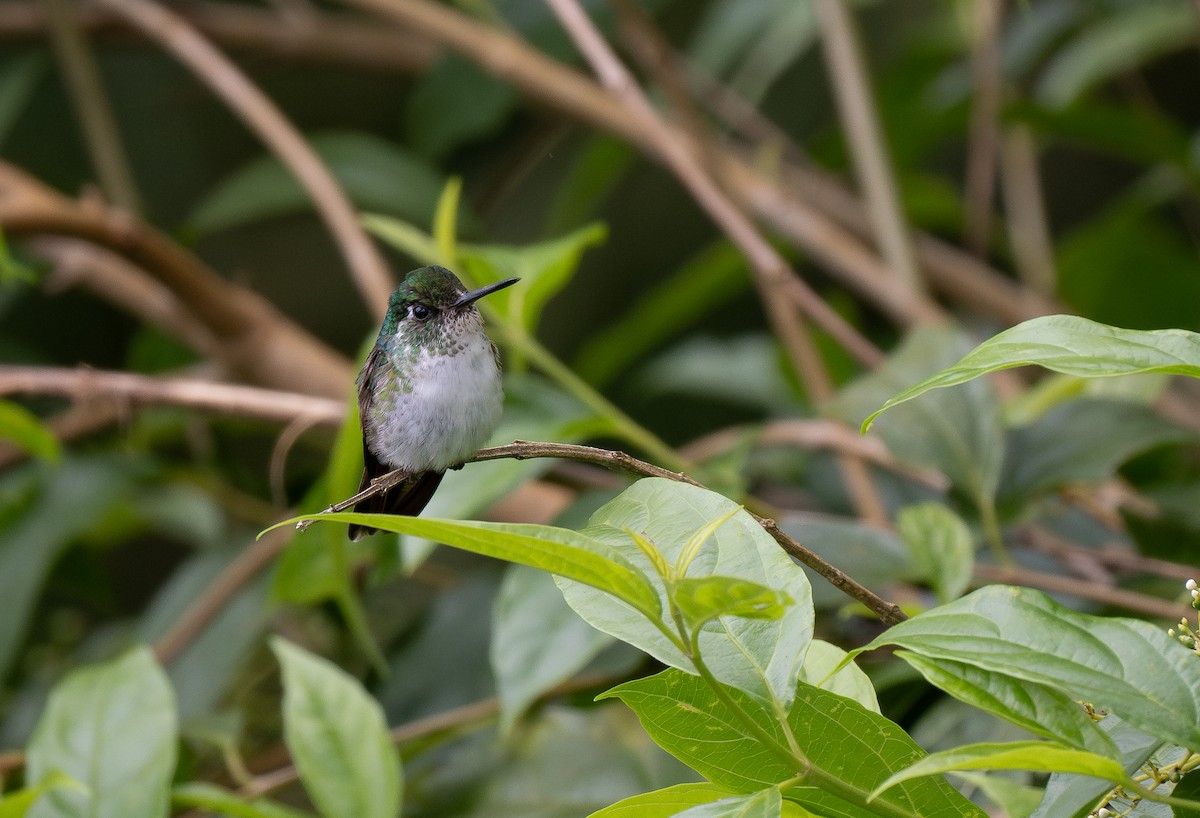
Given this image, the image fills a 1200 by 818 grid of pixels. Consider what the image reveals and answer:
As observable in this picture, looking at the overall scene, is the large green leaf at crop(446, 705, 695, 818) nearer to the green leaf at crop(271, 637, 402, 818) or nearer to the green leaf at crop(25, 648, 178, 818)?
the green leaf at crop(271, 637, 402, 818)

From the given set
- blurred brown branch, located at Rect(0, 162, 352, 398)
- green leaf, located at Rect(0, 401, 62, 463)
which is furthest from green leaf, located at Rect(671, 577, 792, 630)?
blurred brown branch, located at Rect(0, 162, 352, 398)

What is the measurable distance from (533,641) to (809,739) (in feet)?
1.71

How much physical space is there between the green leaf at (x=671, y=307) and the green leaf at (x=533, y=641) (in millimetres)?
1595

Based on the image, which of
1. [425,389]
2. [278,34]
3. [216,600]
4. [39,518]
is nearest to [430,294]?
[425,389]

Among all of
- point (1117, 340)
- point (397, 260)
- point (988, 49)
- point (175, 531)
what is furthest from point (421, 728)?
point (397, 260)

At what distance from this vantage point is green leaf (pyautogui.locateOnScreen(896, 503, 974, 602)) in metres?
0.96

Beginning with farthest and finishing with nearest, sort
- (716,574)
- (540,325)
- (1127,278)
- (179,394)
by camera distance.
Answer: (540,325), (1127,278), (179,394), (716,574)

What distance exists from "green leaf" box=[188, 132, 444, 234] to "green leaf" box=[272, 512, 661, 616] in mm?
1825

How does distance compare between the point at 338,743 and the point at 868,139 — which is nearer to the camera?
the point at 338,743

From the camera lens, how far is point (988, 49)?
2.13 m

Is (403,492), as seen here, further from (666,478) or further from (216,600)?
(216,600)

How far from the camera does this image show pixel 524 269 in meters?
1.30

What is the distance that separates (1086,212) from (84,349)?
351 cm

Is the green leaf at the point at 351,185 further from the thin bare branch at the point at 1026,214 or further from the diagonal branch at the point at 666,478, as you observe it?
the diagonal branch at the point at 666,478
